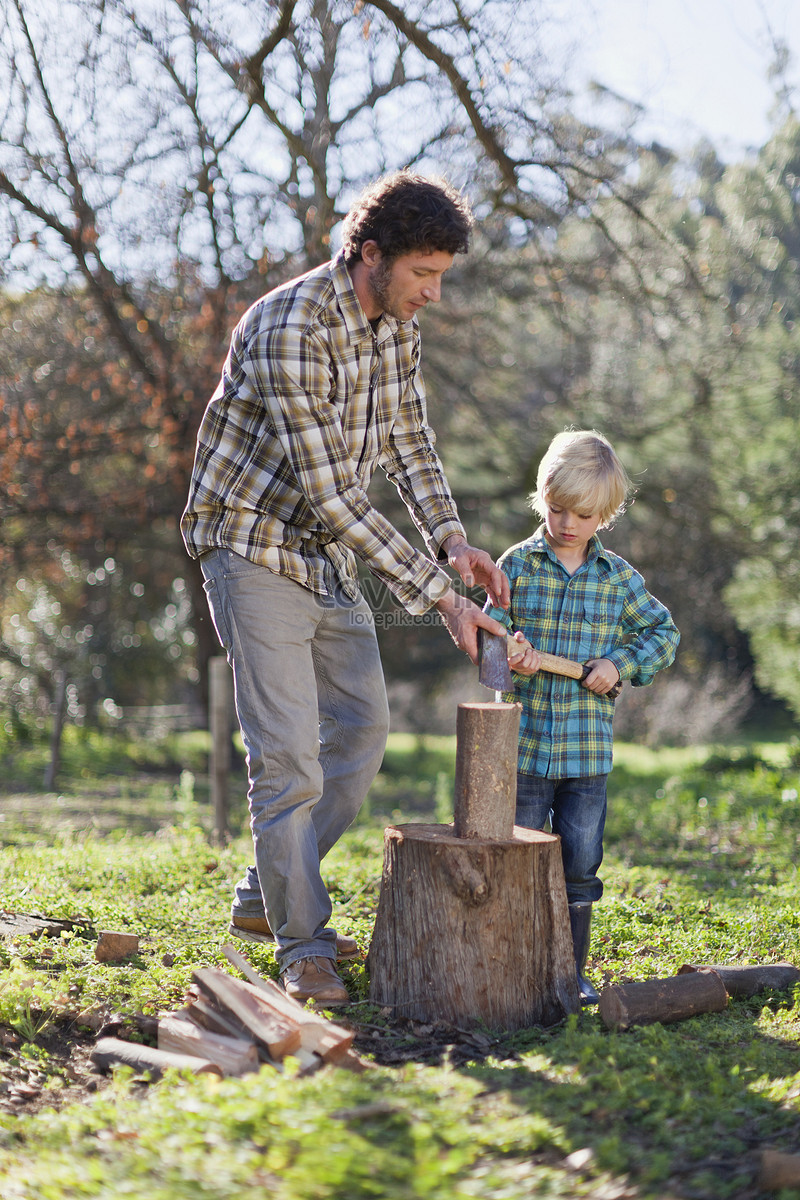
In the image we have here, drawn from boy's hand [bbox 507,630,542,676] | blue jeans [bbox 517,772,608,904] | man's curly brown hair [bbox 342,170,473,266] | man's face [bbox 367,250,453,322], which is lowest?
blue jeans [bbox 517,772,608,904]

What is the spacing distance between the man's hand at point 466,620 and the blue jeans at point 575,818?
0.64 metres

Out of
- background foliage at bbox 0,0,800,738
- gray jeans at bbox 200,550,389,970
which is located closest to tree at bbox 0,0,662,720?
background foliage at bbox 0,0,800,738

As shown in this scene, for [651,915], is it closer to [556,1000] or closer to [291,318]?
[556,1000]

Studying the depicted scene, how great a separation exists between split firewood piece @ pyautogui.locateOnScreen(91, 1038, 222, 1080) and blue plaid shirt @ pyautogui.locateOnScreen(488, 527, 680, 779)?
1513mm

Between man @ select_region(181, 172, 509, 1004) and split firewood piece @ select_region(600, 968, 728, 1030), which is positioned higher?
man @ select_region(181, 172, 509, 1004)

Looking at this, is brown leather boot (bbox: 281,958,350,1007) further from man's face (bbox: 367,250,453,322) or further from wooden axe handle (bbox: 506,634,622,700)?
man's face (bbox: 367,250,453,322)

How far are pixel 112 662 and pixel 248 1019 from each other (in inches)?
415

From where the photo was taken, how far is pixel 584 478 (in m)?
3.53

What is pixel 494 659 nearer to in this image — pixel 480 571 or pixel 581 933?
pixel 480 571

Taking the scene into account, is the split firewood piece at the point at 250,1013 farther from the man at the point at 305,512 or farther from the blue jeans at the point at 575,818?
the blue jeans at the point at 575,818

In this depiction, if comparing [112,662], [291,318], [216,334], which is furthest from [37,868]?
[112,662]

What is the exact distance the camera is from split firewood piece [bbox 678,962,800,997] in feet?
10.9

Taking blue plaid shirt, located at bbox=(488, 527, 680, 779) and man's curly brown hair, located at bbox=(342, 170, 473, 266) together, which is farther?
blue plaid shirt, located at bbox=(488, 527, 680, 779)

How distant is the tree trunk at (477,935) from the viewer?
3.03 m
